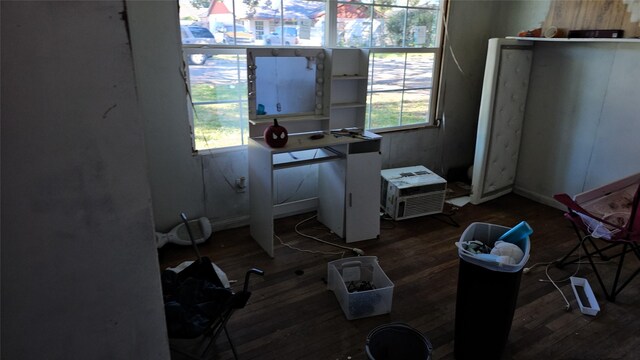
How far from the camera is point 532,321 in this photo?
2605 mm

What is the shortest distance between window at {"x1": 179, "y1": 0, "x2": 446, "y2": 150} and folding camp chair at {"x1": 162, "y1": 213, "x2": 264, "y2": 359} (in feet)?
5.12

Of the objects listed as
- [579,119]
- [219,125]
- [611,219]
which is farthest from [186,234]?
[579,119]

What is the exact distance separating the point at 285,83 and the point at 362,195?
1.12m

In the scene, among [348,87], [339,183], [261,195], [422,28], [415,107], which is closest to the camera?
[261,195]

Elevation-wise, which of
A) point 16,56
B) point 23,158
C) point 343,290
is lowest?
point 343,290

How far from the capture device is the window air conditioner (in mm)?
3908

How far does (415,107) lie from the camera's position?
455 cm

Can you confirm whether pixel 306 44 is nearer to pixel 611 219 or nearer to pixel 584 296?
pixel 611 219

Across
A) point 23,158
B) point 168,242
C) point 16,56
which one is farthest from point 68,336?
point 168,242

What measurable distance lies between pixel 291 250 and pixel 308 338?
1034 mm

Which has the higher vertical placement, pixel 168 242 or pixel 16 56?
pixel 16 56

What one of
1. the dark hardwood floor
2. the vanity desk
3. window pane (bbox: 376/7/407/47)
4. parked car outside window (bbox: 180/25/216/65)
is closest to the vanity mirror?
the vanity desk

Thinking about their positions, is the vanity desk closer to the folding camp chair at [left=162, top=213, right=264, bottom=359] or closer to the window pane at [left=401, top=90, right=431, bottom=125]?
the window pane at [left=401, top=90, right=431, bottom=125]

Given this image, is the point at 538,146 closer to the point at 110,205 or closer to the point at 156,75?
the point at 156,75
